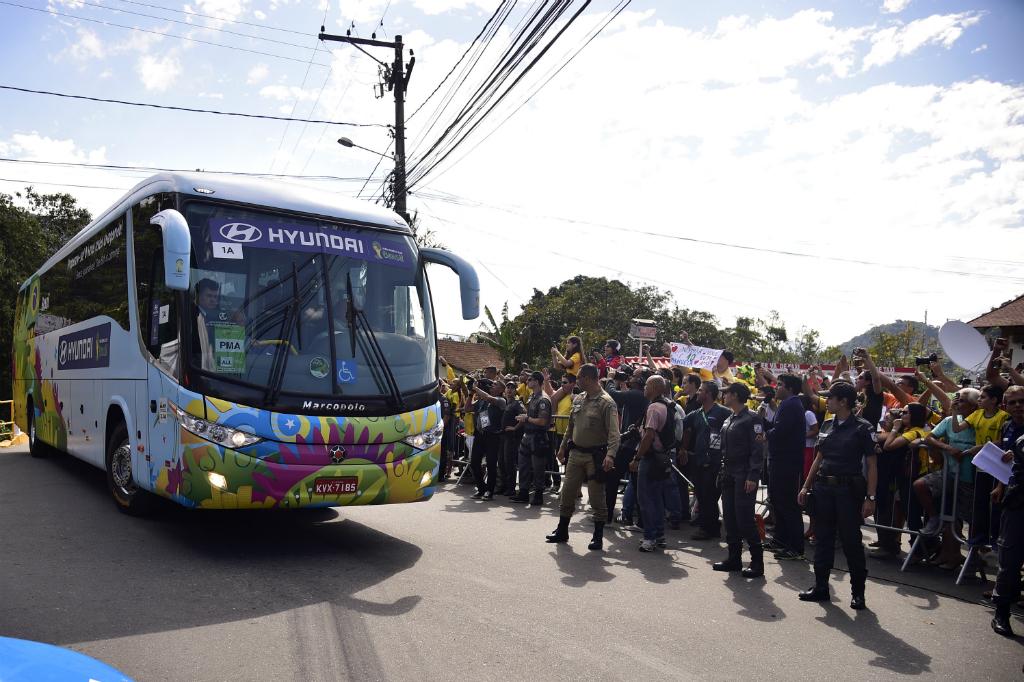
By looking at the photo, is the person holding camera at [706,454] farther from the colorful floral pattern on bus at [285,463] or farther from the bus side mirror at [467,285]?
the colorful floral pattern on bus at [285,463]

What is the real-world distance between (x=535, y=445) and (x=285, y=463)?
17.8 feet

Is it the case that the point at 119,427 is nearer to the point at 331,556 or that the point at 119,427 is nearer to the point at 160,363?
the point at 160,363

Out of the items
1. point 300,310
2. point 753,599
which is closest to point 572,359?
point 300,310

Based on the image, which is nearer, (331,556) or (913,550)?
(331,556)

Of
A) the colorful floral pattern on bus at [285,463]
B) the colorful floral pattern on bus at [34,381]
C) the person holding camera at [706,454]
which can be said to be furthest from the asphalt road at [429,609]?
the colorful floral pattern on bus at [34,381]

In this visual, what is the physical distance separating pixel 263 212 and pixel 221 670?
14.2 feet

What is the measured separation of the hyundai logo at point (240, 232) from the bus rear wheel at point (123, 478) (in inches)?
96.4

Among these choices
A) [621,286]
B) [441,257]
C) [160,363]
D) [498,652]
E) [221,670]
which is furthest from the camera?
[621,286]

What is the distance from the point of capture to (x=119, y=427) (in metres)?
8.32

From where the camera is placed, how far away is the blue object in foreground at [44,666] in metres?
2.43

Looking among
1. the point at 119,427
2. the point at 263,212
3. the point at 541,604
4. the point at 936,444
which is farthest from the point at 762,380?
the point at 119,427

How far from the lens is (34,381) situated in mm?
13383

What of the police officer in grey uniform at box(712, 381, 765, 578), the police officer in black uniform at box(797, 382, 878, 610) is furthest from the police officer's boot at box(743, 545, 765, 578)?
the police officer in black uniform at box(797, 382, 878, 610)

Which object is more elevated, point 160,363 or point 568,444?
point 160,363
